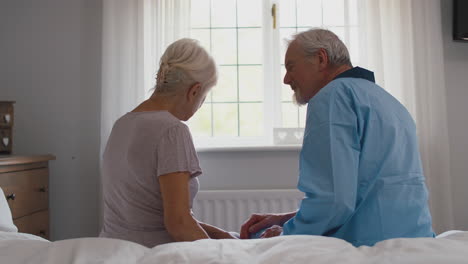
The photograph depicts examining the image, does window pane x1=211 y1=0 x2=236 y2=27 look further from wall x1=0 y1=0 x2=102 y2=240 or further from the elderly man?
the elderly man

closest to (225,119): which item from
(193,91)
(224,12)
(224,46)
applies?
(224,46)

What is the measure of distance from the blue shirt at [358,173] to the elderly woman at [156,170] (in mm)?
313

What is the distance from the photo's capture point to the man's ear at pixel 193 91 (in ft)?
4.89

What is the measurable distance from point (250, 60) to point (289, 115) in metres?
0.45

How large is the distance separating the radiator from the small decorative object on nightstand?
1.11m

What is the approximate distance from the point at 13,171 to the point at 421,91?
2.28 meters

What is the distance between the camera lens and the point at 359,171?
116 cm

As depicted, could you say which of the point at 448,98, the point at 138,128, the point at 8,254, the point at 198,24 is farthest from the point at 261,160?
the point at 8,254

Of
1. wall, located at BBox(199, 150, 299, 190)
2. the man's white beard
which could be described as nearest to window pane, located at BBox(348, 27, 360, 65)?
wall, located at BBox(199, 150, 299, 190)

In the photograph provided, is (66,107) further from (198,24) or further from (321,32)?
(321,32)

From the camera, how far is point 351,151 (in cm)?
112

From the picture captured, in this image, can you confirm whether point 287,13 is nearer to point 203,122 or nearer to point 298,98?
point 203,122

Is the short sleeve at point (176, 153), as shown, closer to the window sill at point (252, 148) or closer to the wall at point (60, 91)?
the window sill at point (252, 148)

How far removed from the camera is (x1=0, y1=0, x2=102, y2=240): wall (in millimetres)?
2832
